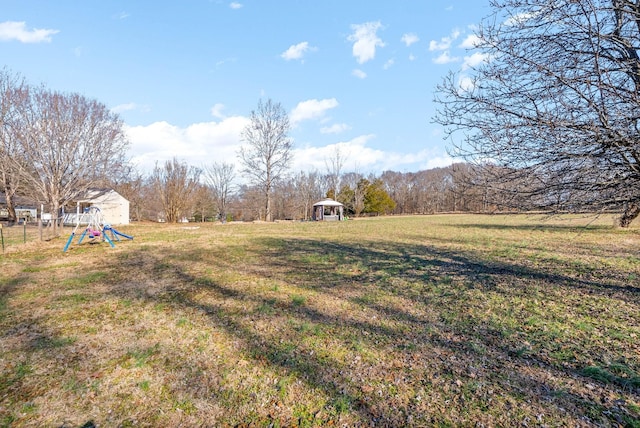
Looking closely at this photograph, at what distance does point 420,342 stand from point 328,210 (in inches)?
1377

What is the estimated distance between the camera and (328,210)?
127 feet

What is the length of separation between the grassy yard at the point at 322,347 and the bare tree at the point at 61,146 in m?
10.7

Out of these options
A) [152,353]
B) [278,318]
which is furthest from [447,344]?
[152,353]

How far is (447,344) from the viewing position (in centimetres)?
367

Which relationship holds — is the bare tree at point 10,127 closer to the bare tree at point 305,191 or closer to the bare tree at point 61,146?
the bare tree at point 61,146

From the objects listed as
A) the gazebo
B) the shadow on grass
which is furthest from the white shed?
the shadow on grass

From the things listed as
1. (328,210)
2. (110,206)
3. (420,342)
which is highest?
(110,206)

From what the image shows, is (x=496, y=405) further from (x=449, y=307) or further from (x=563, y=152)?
(x=563, y=152)

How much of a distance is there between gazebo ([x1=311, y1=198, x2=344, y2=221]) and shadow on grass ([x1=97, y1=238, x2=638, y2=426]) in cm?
2768

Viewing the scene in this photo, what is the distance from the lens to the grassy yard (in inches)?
99.4

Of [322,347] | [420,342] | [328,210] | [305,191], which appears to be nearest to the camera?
[322,347]

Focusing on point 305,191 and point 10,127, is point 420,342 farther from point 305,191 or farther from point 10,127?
point 305,191

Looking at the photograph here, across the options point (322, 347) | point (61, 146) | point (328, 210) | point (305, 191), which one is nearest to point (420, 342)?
point (322, 347)

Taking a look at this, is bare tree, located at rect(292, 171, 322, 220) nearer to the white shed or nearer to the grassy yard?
the white shed
